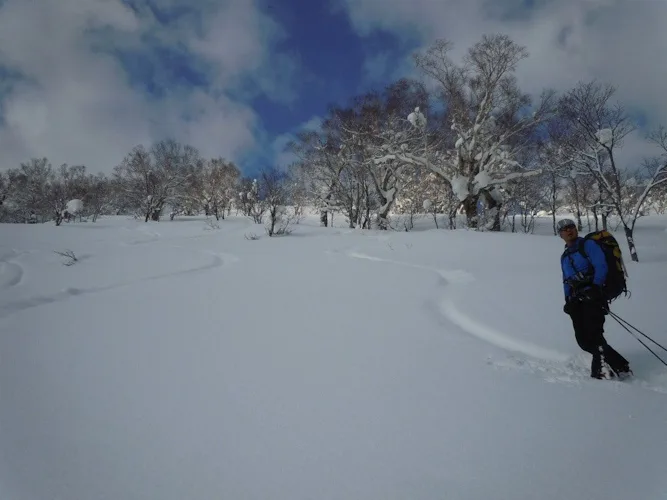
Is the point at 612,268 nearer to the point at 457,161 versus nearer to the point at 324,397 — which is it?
the point at 324,397

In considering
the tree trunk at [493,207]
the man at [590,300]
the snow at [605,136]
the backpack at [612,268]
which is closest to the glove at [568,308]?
the man at [590,300]

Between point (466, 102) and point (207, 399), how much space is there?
17761mm

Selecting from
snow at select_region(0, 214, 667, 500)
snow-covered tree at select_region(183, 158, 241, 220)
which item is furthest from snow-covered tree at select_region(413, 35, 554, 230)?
snow-covered tree at select_region(183, 158, 241, 220)

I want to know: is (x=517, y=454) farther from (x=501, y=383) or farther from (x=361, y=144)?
(x=361, y=144)

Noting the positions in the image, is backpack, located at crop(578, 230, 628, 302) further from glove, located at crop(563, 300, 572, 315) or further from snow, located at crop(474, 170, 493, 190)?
snow, located at crop(474, 170, 493, 190)

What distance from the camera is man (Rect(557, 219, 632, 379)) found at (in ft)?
10.3

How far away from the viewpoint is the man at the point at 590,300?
3.13m

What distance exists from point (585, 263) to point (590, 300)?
379 millimetres

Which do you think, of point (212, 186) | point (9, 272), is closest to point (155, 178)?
point (212, 186)

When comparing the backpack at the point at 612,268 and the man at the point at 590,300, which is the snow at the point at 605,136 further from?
the backpack at the point at 612,268

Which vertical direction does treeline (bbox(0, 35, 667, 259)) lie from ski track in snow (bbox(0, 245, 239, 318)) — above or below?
above

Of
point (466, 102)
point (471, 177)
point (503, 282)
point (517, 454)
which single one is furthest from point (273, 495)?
point (466, 102)

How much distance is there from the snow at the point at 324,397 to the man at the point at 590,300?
0.63ft

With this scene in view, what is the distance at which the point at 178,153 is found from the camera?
33.2 metres
